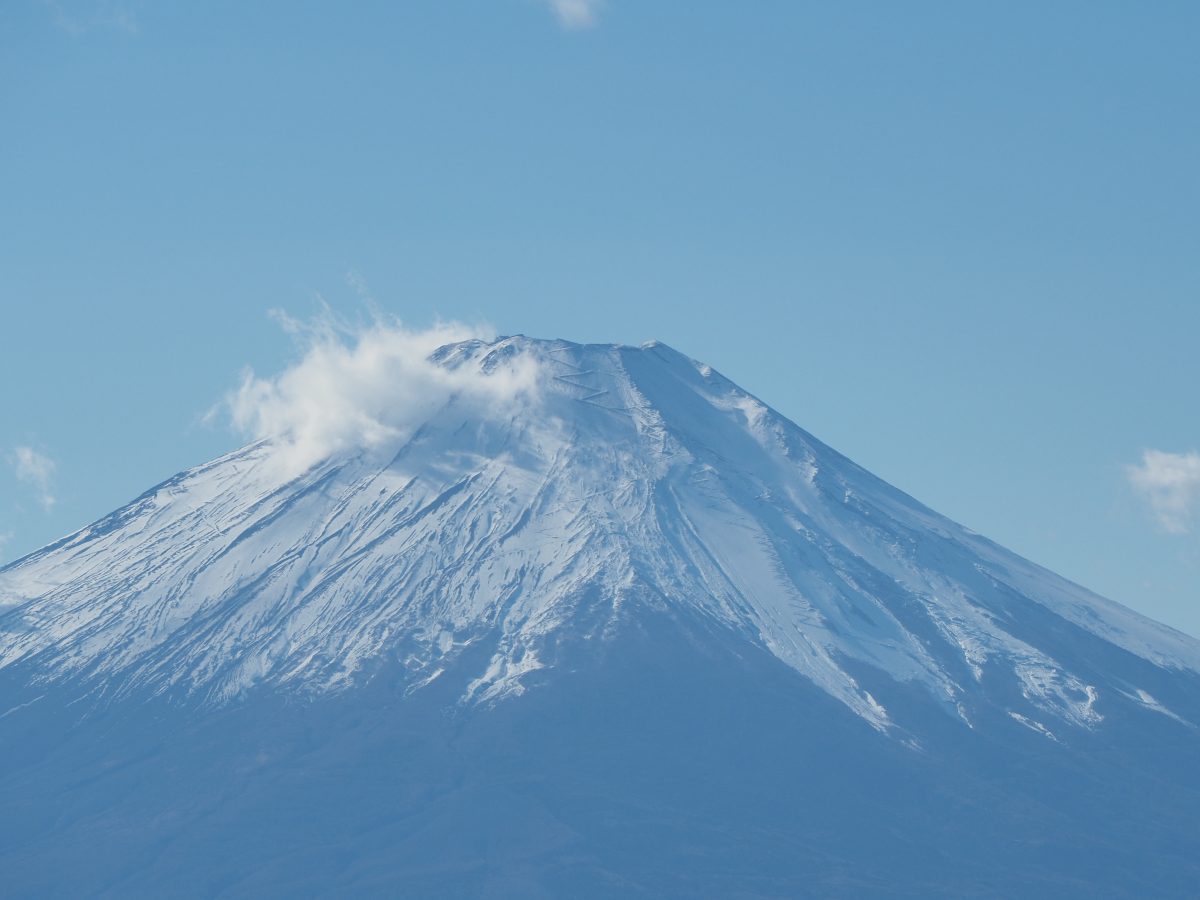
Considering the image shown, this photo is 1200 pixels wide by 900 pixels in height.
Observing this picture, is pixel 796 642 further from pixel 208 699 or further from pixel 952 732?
pixel 208 699

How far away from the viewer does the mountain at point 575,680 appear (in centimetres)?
9506

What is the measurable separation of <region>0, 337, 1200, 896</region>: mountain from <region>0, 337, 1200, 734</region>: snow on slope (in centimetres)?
19

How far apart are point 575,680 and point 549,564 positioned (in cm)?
866

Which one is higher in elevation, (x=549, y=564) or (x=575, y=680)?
(x=549, y=564)

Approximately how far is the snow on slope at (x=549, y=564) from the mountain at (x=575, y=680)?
7.5 inches

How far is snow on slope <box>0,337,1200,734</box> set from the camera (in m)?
108

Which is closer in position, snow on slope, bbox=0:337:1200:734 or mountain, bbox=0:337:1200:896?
mountain, bbox=0:337:1200:896

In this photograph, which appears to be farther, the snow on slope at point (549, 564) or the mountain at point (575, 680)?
the snow on slope at point (549, 564)

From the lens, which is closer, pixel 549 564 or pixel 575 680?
pixel 575 680

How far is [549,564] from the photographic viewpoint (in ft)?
367

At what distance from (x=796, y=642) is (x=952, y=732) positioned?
7903mm

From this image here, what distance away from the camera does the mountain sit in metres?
95.1

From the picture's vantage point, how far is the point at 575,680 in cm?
10431

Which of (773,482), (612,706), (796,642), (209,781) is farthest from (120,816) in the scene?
(773,482)
